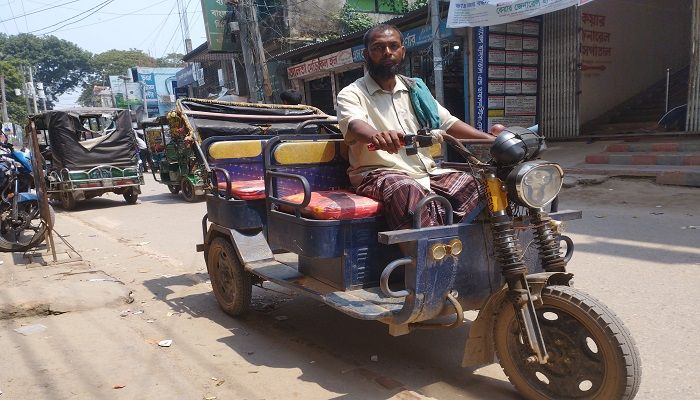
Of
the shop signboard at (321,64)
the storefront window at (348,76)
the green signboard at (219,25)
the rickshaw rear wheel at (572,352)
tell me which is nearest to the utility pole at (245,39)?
the shop signboard at (321,64)

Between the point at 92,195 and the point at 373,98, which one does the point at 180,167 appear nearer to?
the point at 92,195

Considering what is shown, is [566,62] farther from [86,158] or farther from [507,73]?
[86,158]

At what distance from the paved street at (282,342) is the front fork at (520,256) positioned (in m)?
0.52

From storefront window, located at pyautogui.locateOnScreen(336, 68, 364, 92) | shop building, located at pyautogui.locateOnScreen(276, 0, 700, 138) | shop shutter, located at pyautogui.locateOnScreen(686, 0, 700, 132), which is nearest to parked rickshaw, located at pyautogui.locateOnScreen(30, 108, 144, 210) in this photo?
storefront window, located at pyautogui.locateOnScreen(336, 68, 364, 92)

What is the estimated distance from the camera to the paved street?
2834mm

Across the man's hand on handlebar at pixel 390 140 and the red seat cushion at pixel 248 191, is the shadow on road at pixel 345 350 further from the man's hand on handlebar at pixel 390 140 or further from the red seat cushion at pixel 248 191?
the man's hand on handlebar at pixel 390 140

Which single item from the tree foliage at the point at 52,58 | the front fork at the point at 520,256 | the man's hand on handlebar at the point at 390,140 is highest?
the tree foliage at the point at 52,58

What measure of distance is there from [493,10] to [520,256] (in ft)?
31.5

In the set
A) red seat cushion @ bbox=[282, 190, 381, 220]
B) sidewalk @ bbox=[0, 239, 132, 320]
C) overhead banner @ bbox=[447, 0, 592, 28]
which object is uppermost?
overhead banner @ bbox=[447, 0, 592, 28]

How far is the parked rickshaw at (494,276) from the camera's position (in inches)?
88.6

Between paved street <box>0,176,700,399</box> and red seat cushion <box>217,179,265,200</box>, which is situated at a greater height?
red seat cushion <box>217,179,265,200</box>

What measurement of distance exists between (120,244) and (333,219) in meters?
5.73

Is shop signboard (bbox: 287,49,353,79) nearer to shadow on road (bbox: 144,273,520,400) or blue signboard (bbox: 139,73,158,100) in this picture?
shadow on road (bbox: 144,273,520,400)

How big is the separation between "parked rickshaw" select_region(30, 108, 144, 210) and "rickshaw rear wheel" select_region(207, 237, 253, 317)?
873 centimetres
